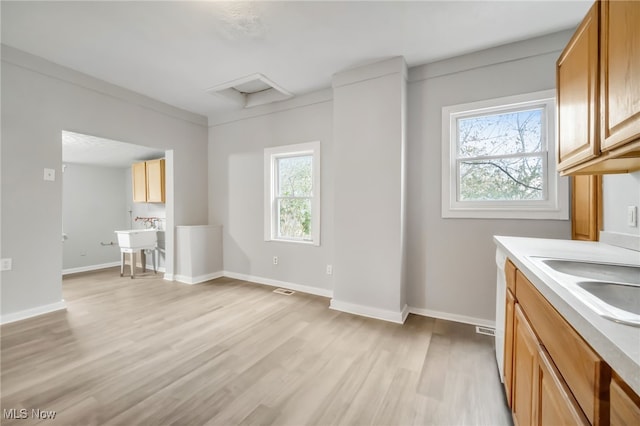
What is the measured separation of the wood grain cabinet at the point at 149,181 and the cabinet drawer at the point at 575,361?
5.38 m

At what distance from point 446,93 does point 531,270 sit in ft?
7.53

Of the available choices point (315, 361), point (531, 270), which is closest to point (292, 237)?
point (315, 361)

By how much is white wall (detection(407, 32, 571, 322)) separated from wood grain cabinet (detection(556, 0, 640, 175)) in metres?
0.92

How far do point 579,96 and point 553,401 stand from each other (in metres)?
1.50

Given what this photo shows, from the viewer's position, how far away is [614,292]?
986 mm

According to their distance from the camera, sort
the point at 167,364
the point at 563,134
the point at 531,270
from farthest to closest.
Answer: the point at 167,364
the point at 563,134
the point at 531,270

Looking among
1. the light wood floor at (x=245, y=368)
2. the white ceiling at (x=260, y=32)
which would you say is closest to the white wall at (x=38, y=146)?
the white ceiling at (x=260, y=32)

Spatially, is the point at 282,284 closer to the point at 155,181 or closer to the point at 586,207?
the point at 155,181

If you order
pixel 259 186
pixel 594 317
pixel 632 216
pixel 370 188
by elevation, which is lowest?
pixel 594 317

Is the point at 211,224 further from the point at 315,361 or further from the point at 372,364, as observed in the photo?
the point at 372,364

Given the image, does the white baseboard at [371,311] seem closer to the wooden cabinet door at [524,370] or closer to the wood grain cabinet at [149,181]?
the wooden cabinet door at [524,370]

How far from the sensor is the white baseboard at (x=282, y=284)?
353cm

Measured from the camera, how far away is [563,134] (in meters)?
1.63

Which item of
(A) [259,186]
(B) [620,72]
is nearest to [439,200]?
(B) [620,72]
